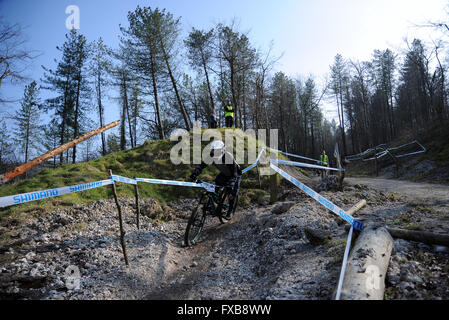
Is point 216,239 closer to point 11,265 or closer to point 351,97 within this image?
point 11,265

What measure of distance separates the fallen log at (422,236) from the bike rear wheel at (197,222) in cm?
369

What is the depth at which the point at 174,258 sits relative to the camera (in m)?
4.71

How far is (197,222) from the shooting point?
5594 mm

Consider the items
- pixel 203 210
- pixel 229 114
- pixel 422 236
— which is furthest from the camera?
pixel 229 114

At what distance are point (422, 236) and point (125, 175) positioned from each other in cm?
954

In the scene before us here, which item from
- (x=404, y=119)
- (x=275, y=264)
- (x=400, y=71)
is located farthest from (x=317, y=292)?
(x=404, y=119)

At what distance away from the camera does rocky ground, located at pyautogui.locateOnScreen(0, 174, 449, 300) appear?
114 inches

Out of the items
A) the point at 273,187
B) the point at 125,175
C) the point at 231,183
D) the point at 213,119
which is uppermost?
the point at 213,119

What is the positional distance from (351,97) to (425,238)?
39.4 meters

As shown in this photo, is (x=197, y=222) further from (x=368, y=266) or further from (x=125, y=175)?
(x=125, y=175)

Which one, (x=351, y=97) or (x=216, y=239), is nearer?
(x=216, y=239)
